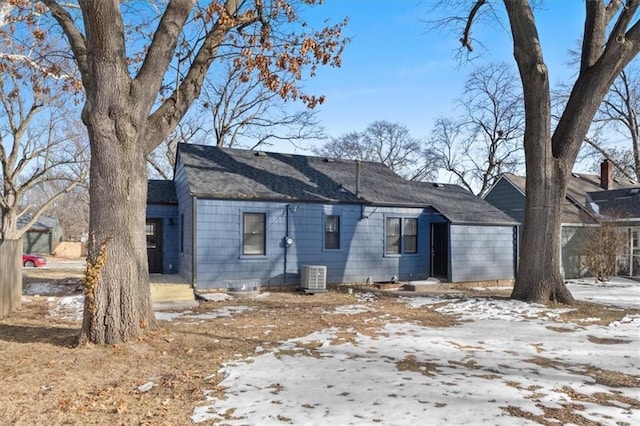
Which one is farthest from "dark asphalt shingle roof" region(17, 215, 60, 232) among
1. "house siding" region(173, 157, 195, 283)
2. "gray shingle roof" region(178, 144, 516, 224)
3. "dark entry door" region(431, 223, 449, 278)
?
"dark entry door" region(431, 223, 449, 278)

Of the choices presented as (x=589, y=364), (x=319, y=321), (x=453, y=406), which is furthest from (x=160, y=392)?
(x=589, y=364)

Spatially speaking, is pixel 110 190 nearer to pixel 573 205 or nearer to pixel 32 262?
pixel 573 205

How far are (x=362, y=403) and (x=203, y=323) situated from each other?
16.1 ft

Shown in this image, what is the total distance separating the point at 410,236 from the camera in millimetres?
15891

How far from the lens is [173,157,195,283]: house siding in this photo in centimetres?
1302

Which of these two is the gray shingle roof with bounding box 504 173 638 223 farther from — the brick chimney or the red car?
the red car

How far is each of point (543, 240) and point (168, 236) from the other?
11124 millimetres

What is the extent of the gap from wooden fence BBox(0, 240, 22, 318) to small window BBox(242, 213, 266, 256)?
5.39m

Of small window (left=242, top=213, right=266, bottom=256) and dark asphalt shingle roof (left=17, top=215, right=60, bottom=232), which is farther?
dark asphalt shingle roof (left=17, top=215, right=60, bottom=232)

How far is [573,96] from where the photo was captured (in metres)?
11.3

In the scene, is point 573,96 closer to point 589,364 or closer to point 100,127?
point 589,364

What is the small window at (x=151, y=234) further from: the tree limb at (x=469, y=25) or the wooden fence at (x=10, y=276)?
the tree limb at (x=469, y=25)

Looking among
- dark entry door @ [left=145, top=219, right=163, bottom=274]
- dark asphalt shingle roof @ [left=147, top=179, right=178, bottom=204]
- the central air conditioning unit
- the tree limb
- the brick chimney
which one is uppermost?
the tree limb

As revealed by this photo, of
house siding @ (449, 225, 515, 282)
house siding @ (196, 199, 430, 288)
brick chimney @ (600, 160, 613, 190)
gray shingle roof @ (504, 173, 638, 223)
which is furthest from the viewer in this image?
brick chimney @ (600, 160, 613, 190)
